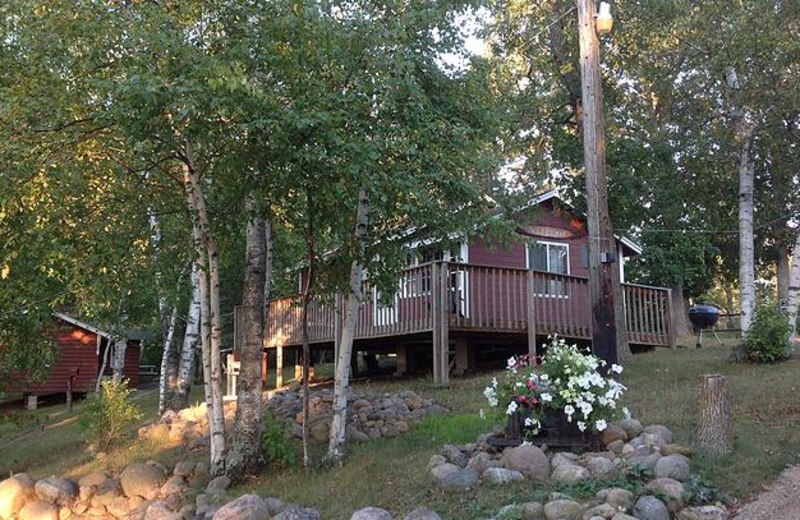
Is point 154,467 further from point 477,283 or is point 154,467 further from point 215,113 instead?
point 477,283

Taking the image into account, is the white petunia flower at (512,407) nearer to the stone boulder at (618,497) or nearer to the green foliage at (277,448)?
the stone boulder at (618,497)

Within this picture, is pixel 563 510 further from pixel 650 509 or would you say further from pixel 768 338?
pixel 768 338

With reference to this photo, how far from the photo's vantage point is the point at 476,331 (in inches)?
511

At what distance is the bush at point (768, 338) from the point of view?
454 inches

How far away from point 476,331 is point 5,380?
7835mm

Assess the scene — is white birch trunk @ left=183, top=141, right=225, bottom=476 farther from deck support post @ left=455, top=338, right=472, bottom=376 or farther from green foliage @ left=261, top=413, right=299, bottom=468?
deck support post @ left=455, top=338, right=472, bottom=376

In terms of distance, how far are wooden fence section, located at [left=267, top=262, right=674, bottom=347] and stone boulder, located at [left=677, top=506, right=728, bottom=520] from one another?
6767mm

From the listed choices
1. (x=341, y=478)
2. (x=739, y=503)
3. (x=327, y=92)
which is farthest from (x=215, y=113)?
(x=739, y=503)

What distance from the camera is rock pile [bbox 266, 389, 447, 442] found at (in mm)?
8828

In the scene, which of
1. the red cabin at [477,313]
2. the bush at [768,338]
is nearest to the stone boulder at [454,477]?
the red cabin at [477,313]

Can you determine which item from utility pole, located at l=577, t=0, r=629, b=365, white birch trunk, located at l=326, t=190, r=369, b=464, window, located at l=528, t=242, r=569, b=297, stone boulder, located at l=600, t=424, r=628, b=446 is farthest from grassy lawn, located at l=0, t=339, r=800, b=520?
window, located at l=528, t=242, r=569, b=297

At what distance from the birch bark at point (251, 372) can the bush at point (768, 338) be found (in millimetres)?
8229

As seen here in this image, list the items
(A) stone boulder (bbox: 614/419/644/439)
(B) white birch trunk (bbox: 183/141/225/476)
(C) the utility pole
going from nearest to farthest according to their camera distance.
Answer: (A) stone boulder (bbox: 614/419/644/439)
(B) white birch trunk (bbox: 183/141/225/476)
(C) the utility pole

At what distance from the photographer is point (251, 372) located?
8070 mm
